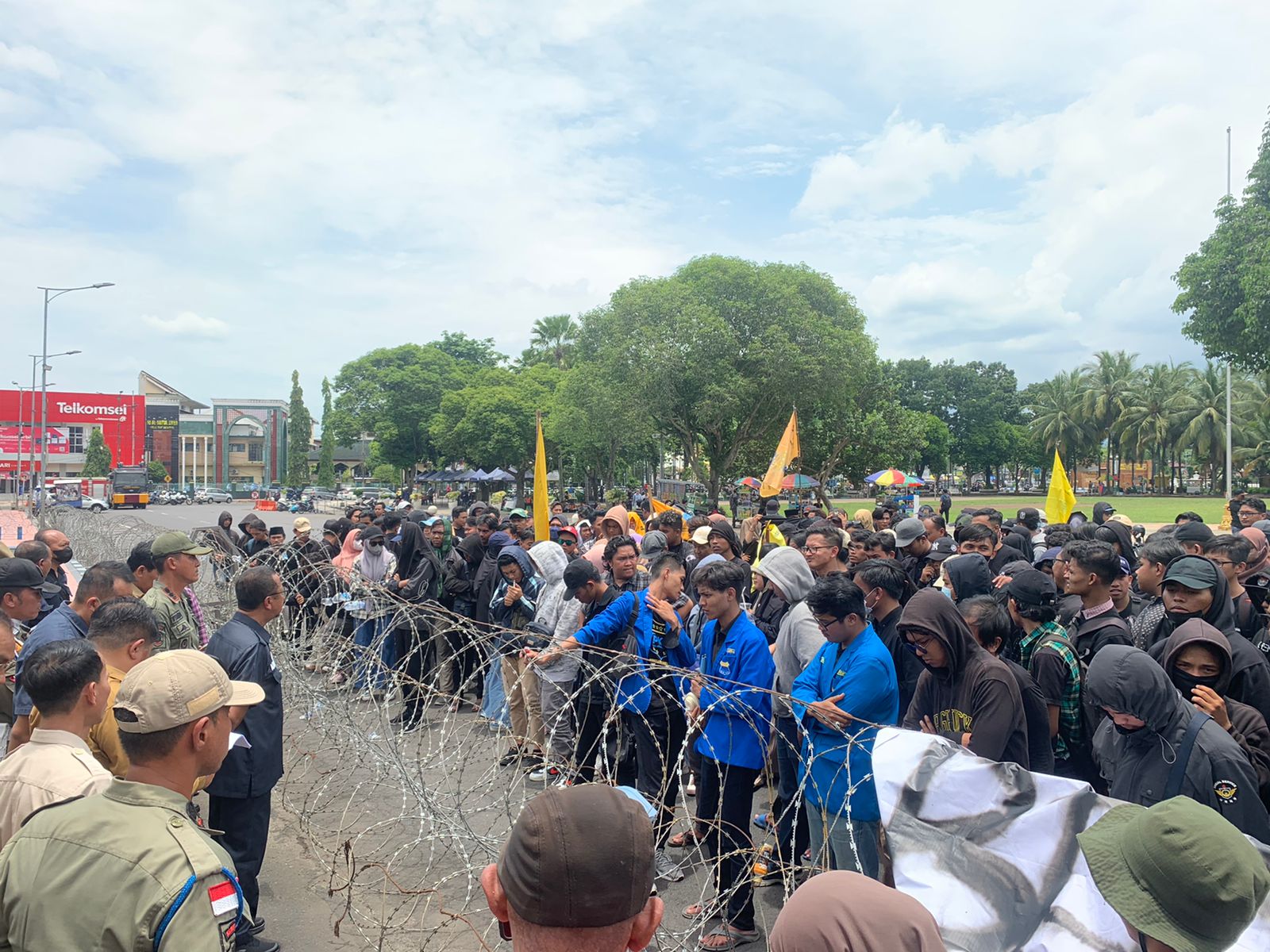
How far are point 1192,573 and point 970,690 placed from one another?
5.02 feet

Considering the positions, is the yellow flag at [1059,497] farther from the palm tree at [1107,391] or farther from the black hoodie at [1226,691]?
the palm tree at [1107,391]

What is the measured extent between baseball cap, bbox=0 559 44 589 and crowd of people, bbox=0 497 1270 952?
15 mm

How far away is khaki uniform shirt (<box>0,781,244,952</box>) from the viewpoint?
6.28 feet

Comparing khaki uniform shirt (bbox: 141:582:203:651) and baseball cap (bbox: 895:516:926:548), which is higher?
baseball cap (bbox: 895:516:926:548)

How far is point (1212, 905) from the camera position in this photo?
1935mm

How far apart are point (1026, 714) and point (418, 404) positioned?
2387 inches

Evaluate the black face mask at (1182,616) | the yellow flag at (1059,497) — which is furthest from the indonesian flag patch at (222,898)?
the yellow flag at (1059,497)

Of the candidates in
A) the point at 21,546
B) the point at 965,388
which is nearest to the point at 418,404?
the point at 965,388

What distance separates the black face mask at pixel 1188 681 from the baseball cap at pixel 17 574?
231 inches

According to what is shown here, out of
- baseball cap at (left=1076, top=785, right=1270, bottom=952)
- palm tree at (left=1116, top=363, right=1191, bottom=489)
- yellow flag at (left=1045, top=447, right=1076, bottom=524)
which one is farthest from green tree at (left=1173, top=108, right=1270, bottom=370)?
palm tree at (left=1116, top=363, right=1191, bottom=489)

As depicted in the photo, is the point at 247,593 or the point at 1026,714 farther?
the point at 247,593

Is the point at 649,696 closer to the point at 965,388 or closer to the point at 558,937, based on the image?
the point at 558,937

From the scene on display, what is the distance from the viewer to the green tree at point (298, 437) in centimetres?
8469

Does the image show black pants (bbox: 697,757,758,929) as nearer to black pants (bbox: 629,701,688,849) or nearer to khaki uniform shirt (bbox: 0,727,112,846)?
black pants (bbox: 629,701,688,849)
